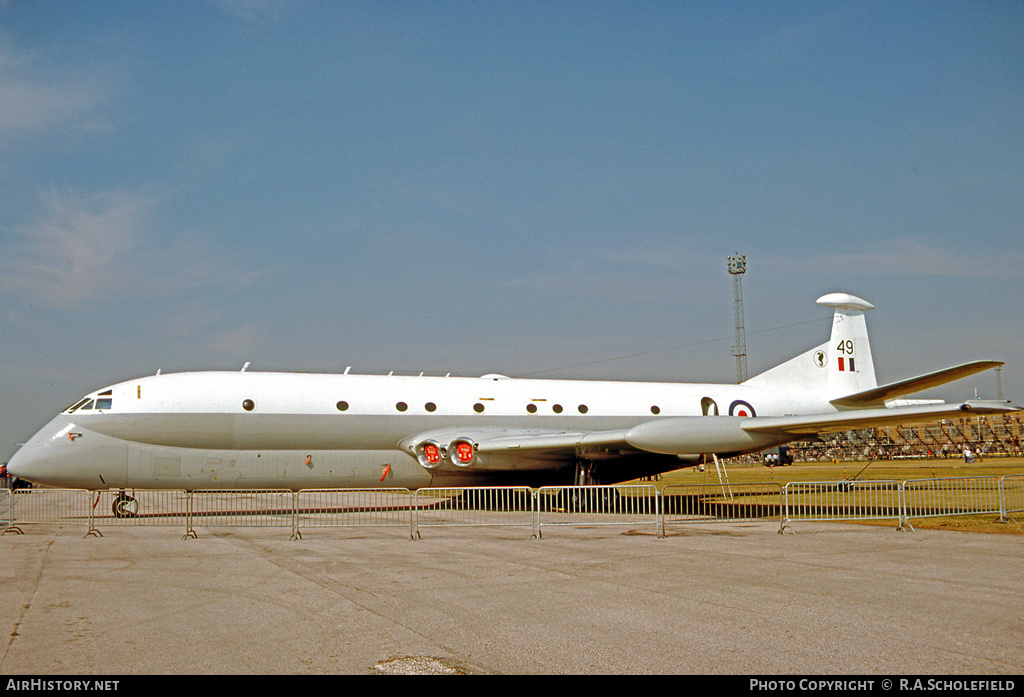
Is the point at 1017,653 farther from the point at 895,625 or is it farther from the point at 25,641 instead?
the point at 25,641

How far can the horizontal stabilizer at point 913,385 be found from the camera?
1505 cm

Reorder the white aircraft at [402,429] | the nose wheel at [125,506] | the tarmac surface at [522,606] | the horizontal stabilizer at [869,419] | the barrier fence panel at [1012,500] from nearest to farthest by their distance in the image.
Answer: the tarmac surface at [522,606]
the horizontal stabilizer at [869,419]
the barrier fence panel at [1012,500]
the white aircraft at [402,429]
the nose wheel at [125,506]

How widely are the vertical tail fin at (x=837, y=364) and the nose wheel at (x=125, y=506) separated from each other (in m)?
17.0

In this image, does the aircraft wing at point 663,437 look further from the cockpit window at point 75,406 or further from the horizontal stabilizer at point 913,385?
the cockpit window at point 75,406

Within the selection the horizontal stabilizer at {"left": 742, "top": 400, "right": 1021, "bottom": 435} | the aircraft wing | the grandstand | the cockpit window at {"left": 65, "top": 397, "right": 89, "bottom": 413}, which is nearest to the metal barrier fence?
the aircraft wing

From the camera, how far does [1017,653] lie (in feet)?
18.6

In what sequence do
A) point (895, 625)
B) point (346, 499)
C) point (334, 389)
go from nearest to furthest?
point (895, 625) → point (334, 389) → point (346, 499)

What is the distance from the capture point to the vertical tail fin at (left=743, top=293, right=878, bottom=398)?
2480cm

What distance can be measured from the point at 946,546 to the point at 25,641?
11235 mm

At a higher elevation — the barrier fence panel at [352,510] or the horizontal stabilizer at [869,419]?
the horizontal stabilizer at [869,419]

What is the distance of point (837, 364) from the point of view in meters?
25.0

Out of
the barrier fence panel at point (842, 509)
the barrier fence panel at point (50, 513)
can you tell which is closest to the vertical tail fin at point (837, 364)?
the barrier fence panel at point (842, 509)

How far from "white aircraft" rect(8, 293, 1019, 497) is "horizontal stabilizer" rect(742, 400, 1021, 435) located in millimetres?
44
